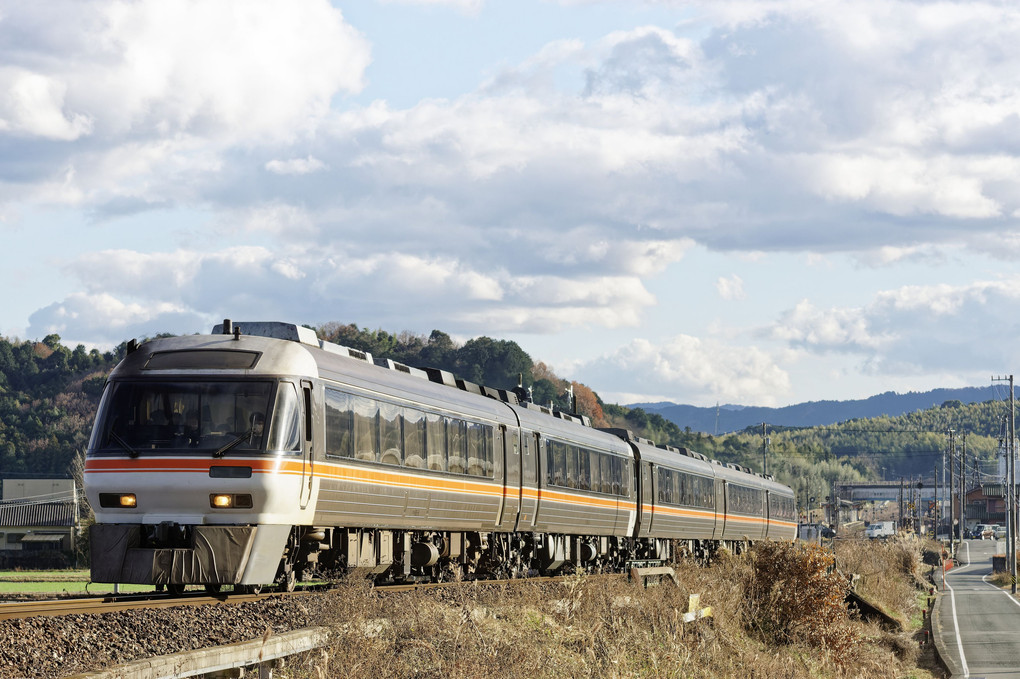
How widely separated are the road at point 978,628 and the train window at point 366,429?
1369 inches

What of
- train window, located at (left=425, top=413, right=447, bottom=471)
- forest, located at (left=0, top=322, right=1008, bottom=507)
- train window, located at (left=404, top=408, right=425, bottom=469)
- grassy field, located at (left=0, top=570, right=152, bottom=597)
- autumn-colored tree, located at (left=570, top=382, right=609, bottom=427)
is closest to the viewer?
train window, located at (left=404, top=408, right=425, bottom=469)

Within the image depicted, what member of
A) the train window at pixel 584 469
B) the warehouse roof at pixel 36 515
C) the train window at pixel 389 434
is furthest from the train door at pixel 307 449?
the warehouse roof at pixel 36 515

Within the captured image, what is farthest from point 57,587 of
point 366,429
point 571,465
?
point 366,429

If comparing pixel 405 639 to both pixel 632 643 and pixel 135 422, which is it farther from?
pixel 632 643

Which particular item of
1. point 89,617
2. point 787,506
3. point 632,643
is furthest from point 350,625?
point 787,506

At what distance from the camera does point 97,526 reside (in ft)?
52.5

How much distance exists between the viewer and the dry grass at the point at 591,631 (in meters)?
15.0

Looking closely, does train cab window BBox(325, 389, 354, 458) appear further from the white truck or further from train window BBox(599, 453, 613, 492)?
the white truck

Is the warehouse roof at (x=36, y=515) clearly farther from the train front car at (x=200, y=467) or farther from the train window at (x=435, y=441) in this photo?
the train front car at (x=200, y=467)

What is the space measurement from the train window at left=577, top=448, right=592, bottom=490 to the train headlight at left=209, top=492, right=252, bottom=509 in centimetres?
1409

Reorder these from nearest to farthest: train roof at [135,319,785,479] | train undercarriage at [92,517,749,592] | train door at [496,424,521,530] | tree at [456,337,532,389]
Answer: train undercarriage at [92,517,749,592], train roof at [135,319,785,479], train door at [496,424,521,530], tree at [456,337,532,389]

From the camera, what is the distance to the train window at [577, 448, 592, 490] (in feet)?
96.0

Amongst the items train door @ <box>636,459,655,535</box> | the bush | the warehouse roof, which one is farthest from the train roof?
the warehouse roof

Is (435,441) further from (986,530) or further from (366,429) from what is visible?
(986,530)
